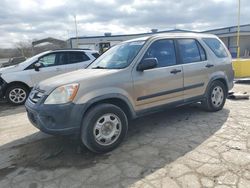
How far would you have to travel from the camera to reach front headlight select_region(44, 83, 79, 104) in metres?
3.37

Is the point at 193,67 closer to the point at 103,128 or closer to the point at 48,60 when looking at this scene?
the point at 103,128

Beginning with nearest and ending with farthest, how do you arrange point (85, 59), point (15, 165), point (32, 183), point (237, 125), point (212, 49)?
point (32, 183) → point (15, 165) → point (237, 125) → point (212, 49) → point (85, 59)

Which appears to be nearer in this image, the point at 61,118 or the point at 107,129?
the point at 61,118

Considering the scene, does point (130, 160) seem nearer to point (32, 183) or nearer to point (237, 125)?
point (32, 183)

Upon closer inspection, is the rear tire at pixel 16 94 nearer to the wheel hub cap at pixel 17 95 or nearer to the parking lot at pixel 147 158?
the wheel hub cap at pixel 17 95

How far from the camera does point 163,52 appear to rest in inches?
174

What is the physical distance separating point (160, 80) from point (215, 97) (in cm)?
190

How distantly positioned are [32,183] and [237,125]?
148 inches

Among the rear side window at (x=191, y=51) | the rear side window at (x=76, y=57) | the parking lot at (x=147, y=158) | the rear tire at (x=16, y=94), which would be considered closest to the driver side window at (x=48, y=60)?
the rear side window at (x=76, y=57)

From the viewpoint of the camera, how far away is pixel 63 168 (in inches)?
131

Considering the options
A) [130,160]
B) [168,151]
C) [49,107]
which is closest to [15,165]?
[49,107]

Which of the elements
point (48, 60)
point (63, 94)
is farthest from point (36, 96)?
point (48, 60)

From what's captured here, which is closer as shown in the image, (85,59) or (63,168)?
(63,168)

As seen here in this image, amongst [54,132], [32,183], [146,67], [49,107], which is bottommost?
[32,183]
